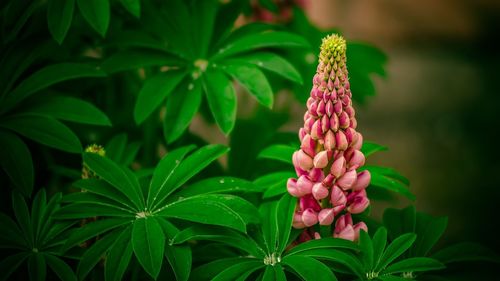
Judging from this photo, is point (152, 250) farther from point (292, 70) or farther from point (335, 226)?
point (292, 70)

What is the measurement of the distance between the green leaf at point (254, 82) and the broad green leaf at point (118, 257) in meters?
0.50

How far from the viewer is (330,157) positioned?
1.08 meters

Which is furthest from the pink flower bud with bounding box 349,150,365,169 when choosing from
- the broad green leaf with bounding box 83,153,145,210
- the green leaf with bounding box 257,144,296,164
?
the broad green leaf with bounding box 83,153,145,210

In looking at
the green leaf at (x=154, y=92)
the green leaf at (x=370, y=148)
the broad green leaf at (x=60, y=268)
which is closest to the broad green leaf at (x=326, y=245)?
the green leaf at (x=370, y=148)

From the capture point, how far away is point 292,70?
4.62 feet

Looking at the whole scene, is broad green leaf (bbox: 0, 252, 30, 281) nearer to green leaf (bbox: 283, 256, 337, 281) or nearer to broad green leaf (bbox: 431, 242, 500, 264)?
green leaf (bbox: 283, 256, 337, 281)

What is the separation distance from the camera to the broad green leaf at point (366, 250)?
105cm

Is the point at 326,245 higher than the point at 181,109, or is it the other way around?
the point at 181,109

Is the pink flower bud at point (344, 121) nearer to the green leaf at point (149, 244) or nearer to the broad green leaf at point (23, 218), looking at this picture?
the green leaf at point (149, 244)

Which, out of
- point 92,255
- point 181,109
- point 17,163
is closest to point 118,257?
point 92,255

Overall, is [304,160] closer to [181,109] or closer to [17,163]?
[181,109]

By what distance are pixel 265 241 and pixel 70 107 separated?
0.61 meters

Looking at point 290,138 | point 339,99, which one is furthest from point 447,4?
point 339,99

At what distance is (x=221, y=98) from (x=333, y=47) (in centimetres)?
44
